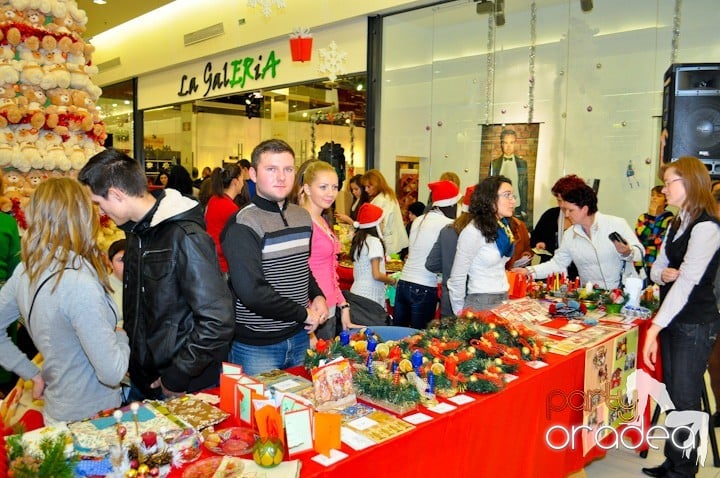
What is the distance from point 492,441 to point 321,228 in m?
1.25

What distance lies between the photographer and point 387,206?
532 cm

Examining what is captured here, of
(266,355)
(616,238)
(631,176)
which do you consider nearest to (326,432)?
(266,355)

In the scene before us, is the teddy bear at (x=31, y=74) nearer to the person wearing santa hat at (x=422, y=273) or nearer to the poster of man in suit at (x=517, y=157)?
the person wearing santa hat at (x=422, y=273)

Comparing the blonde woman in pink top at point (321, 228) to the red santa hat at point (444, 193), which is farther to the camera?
the red santa hat at point (444, 193)

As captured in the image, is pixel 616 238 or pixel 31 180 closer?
pixel 616 238

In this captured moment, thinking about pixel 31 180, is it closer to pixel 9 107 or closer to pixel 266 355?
pixel 9 107

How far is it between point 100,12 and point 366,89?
5.48 metres

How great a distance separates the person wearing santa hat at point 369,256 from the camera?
12.2 ft

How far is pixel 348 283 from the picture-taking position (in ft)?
15.4

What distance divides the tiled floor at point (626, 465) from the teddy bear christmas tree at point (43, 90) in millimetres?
3839

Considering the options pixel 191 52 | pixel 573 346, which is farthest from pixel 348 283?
pixel 191 52

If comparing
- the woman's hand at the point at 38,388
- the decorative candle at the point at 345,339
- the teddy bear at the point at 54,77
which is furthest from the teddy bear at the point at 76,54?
the decorative candle at the point at 345,339

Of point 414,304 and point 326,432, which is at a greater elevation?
point 326,432

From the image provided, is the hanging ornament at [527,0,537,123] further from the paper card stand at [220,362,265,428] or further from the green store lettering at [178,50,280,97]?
the paper card stand at [220,362,265,428]
